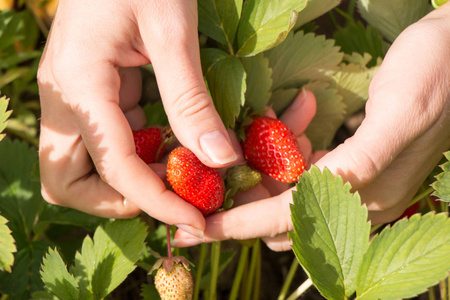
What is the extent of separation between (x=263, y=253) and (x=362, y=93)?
A: 1.81ft

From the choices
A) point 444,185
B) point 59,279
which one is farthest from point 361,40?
point 59,279

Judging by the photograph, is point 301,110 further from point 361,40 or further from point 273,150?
point 361,40

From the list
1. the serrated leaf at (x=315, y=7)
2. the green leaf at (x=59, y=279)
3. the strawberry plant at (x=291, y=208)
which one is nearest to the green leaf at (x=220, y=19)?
the strawberry plant at (x=291, y=208)

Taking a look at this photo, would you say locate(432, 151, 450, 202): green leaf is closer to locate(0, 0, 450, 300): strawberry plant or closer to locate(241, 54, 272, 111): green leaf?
locate(0, 0, 450, 300): strawberry plant

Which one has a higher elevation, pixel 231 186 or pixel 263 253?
pixel 231 186

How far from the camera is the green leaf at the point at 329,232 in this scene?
0.67m

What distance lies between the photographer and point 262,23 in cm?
82

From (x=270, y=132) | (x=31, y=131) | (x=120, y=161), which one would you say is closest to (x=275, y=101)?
(x=270, y=132)

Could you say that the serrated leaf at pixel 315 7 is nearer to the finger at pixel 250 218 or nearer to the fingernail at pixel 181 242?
the finger at pixel 250 218

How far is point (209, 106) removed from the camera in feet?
2.48

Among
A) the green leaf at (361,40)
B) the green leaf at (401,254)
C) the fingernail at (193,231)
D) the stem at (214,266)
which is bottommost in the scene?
the stem at (214,266)

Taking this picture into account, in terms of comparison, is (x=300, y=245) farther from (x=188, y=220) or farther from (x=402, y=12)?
(x=402, y=12)

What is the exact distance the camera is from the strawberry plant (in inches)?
26.1

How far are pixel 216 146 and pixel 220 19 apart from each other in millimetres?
259
